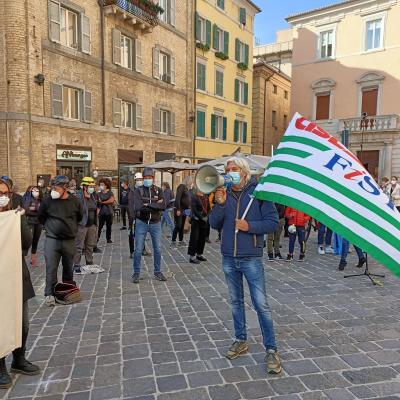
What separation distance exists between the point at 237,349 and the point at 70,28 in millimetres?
17040

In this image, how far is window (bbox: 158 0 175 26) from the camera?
21706mm

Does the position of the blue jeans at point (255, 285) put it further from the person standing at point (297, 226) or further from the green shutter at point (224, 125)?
the green shutter at point (224, 125)

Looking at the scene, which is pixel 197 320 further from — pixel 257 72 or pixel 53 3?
pixel 257 72

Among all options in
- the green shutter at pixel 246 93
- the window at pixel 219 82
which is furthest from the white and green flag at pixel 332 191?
the green shutter at pixel 246 93

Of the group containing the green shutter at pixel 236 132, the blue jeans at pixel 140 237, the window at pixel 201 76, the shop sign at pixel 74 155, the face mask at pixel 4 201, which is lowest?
the blue jeans at pixel 140 237

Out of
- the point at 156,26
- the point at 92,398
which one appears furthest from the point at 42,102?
the point at 92,398

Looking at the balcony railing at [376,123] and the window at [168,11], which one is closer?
the window at [168,11]

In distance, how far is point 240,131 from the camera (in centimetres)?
2988

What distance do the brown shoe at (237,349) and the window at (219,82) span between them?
25.0 m

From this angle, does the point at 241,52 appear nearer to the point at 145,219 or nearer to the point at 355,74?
the point at 355,74

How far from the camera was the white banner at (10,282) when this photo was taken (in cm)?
324

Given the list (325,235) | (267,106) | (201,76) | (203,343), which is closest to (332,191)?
(203,343)

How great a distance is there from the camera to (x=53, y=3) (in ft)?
50.3

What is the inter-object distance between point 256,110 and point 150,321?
2986 centimetres
